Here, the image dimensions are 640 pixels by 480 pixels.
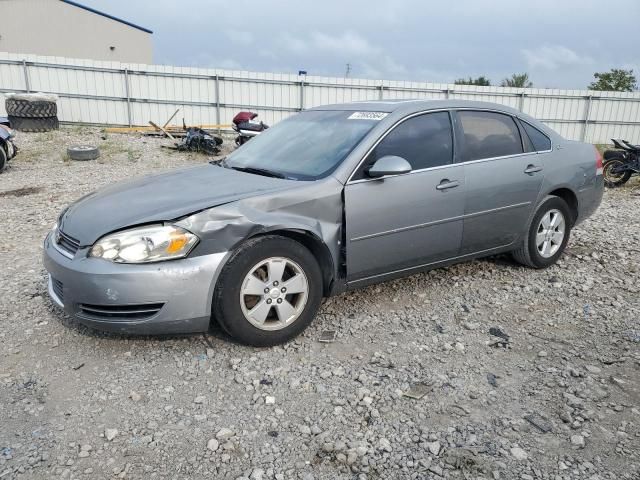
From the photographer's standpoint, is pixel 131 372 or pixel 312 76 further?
pixel 312 76

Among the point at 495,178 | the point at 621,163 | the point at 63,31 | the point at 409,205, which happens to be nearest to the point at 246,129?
the point at 621,163

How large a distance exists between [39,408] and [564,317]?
3661 mm

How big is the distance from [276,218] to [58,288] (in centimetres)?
145

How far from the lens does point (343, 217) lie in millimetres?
3457

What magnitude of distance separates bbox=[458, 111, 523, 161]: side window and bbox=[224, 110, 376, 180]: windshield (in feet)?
2.97

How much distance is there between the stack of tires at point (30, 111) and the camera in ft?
45.5

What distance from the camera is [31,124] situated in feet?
46.3

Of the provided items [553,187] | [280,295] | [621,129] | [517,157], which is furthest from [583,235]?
[621,129]

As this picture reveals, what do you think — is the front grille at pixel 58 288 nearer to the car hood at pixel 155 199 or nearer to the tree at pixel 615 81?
the car hood at pixel 155 199

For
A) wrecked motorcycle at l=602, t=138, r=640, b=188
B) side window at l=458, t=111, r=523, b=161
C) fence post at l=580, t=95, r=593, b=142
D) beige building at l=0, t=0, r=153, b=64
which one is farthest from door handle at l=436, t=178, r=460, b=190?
beige building at l=0, t=0, r=153, b=64

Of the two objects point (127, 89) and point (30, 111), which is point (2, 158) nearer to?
point (30, 111)

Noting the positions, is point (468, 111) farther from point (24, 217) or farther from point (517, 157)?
point (24, 217)

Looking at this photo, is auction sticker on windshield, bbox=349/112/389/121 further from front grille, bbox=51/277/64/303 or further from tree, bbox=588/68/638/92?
tree, bbox=588/68/638/92

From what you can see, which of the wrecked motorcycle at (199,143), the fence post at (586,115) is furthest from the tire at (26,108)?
the fence post at (586,115)
